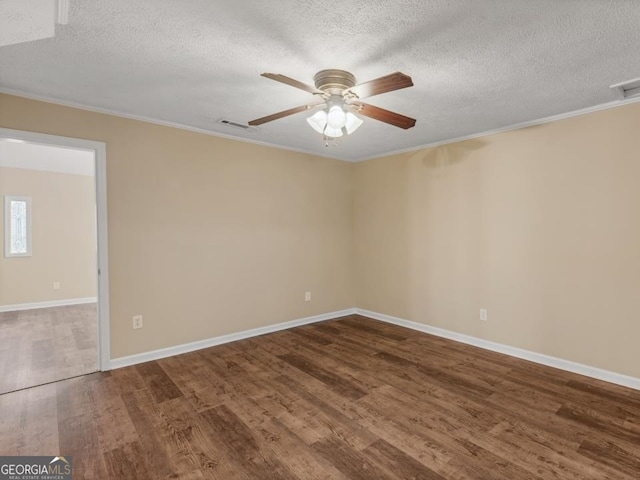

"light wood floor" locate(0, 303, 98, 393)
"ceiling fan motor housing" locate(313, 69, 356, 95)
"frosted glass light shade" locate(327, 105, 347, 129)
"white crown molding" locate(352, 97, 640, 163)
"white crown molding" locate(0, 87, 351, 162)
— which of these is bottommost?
"light wood floor" locate(0, 303, 98, 393)

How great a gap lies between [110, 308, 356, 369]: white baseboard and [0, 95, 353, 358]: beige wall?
62 mm

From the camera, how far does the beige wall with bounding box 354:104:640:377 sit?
2760 millimetres

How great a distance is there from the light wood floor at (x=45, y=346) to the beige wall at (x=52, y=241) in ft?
1.46

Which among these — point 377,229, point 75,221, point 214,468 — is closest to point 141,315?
point 214,468

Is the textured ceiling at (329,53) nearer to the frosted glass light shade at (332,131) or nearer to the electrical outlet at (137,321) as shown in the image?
the frosted glass light shade at (332,131)

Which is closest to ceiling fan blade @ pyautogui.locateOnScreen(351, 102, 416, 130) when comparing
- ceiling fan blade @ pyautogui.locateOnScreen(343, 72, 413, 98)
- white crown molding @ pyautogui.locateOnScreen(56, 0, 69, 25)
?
ceiling fan blade @ pyautogui.locateOnScreen(343, 72, 413, 98)

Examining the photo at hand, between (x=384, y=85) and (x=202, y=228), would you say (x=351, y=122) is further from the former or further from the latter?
(x=202, y=228)

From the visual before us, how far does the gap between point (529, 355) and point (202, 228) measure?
3.77m

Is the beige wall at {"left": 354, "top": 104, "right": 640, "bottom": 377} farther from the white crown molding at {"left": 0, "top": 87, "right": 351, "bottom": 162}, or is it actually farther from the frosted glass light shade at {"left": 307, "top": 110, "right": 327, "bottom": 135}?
the frosted glass light shade at {"left": 307, "top": 110, "right": 327, "bottom": 135}

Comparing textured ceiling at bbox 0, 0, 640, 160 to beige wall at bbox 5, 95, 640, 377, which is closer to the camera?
textured ceiling at bbox 0, 0, 640, 160

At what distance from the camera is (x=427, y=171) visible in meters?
4.15

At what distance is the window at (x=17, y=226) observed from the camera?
5.37m

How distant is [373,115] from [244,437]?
2335 millimetres
